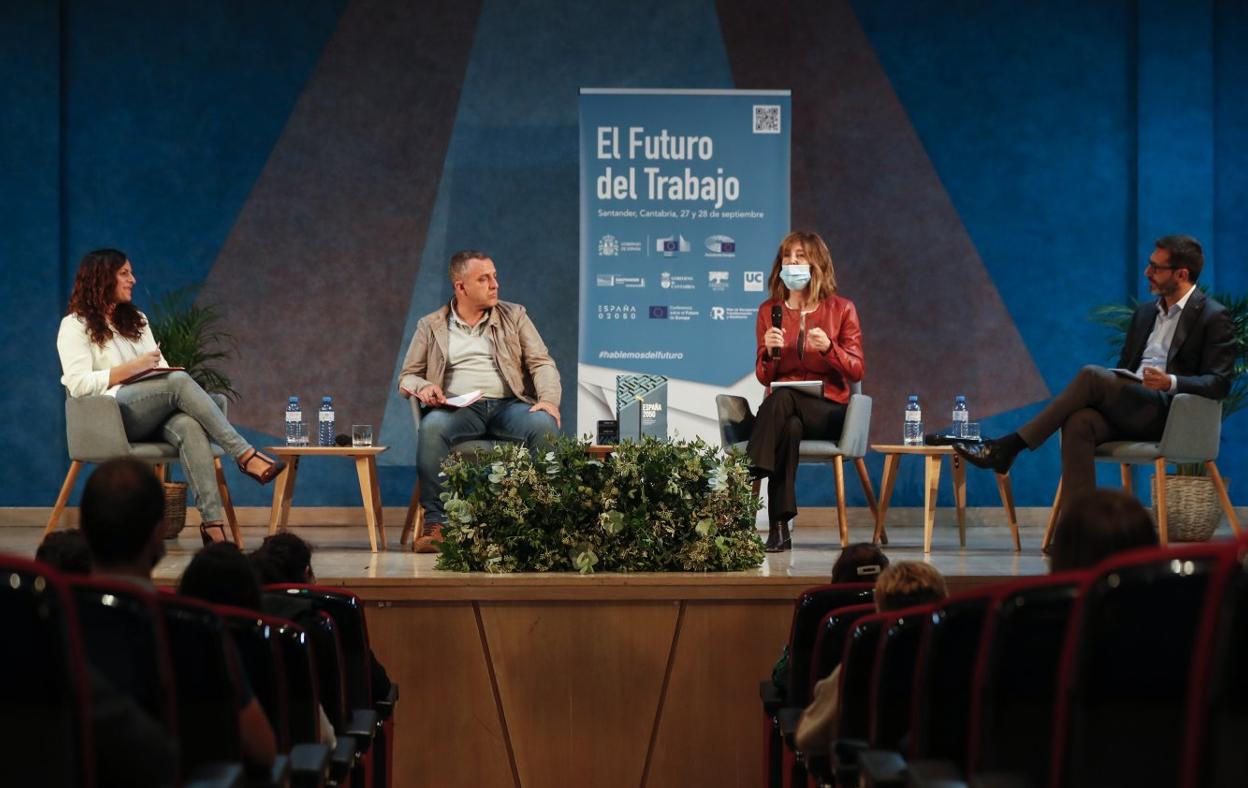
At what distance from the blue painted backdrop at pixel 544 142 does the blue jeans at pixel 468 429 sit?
1.61 m

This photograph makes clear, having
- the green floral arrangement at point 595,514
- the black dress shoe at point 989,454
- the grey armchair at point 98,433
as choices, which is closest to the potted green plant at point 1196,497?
the black dress shoe at point 989,454

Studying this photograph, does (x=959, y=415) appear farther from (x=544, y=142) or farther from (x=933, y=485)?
(x=544, y=142)

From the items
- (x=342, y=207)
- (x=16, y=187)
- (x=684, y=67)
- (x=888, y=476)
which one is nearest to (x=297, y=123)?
(x=342, y=207)

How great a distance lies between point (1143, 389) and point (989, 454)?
620 mm

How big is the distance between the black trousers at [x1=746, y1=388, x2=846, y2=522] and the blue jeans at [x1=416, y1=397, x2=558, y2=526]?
854 mm

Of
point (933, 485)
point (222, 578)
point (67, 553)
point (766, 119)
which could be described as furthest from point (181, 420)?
point (222, 578)

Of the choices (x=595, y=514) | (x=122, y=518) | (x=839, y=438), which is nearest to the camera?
(x=122, y=518)

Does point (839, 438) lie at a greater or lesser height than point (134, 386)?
lesser

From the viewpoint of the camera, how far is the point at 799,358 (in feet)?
18.5

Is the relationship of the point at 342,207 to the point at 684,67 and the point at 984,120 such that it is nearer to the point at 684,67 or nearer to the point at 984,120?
the point at 684,67

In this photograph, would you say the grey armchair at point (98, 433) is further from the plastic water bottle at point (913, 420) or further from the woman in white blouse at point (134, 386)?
the plastic water bottle at point (913, 420)

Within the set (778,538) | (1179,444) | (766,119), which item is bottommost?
(778,538)

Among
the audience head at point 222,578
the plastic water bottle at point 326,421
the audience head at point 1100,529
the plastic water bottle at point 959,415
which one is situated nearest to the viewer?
the audience head at point 1100,529

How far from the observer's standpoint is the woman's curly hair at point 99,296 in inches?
210
